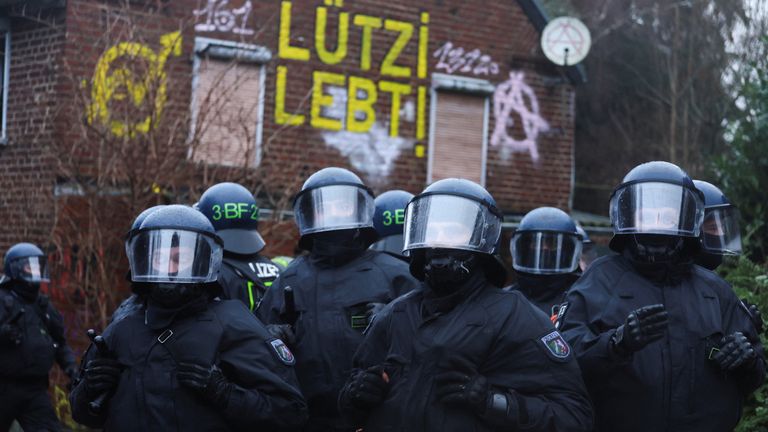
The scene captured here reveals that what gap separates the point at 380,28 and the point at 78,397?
1163 centimetres

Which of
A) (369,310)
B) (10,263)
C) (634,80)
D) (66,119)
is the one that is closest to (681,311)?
(369,310)

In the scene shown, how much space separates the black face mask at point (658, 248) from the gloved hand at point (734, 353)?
42 centimetres

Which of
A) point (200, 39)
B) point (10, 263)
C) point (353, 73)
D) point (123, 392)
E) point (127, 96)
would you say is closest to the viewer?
point (123, 392)

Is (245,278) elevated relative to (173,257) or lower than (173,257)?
lower

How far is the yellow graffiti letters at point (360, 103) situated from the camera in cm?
1548

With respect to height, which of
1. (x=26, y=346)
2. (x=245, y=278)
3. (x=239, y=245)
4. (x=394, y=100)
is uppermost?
(x=394, y=100)

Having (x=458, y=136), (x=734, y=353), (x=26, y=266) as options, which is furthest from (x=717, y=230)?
(x=458, y=136)

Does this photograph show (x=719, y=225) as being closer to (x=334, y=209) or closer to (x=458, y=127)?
(x=334, y=209)

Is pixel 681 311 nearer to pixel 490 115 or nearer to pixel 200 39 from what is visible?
pixel 200 39

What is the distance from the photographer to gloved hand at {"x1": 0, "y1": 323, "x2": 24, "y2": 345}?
1021 centimetres

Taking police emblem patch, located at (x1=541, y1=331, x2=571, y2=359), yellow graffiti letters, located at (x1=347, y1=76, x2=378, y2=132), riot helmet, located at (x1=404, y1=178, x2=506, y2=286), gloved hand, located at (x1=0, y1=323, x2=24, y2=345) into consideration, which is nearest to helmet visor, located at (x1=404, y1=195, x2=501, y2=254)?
riot helmet, located at (x1=404, y1=178, x2=506, y2=286)

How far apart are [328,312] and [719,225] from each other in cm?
A: 218

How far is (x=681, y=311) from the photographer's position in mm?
4750

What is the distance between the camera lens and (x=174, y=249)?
15.6ft
